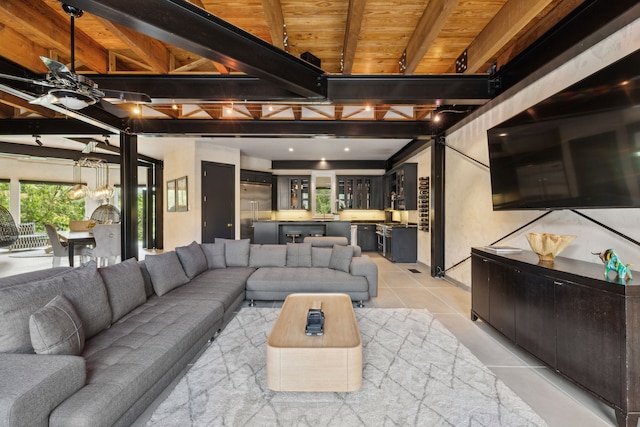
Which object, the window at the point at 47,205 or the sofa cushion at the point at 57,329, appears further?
the window at the point at 47,205

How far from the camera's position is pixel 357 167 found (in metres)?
8.60

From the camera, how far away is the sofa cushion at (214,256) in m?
4.20

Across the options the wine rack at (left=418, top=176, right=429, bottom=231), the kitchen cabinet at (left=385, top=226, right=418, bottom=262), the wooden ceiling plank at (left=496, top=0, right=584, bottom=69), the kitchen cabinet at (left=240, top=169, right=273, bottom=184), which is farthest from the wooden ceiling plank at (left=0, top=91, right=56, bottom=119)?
the wine rack at (left=418, top=176, right=429, bottom=231)

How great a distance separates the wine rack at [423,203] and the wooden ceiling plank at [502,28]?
3.45m

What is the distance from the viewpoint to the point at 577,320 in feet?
6.19

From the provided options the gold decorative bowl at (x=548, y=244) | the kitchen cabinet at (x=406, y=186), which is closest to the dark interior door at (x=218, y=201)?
the kitchen cabinet at (x=406, y=186)

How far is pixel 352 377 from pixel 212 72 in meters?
3.69

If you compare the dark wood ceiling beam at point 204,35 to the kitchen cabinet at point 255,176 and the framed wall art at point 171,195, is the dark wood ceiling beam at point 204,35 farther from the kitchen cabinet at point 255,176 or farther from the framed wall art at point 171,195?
the framed wall art at point 171,195

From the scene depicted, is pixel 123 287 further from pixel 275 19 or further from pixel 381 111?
pixel 381 111

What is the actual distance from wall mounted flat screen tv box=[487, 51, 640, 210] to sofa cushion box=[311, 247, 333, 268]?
8.41 ft

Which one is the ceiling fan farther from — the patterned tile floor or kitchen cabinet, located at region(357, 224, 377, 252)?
kitchen cabinet, located at region(357, 224, 377, 252)

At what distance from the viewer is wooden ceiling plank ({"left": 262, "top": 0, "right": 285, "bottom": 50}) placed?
2.13m

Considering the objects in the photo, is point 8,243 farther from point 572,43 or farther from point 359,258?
point 572,43

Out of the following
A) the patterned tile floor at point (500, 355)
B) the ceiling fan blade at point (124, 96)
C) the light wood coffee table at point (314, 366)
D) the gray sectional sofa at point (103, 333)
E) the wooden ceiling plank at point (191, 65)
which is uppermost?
the wooden ceiling plank at point (191, 65)
